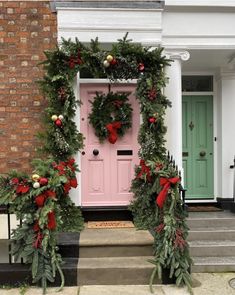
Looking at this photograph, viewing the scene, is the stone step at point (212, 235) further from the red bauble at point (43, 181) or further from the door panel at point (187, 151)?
the red bauble at point (43, 181)

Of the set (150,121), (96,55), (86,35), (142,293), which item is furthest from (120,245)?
(86,35)

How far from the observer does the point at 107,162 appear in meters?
6.14

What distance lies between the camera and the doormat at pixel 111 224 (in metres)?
5.68

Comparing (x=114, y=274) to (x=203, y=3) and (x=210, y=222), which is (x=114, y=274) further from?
(x=203, y=3)

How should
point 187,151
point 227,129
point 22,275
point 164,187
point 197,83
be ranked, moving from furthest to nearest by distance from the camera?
point 197,83 → point 187,151 → point 227,129 → point 164,187 → point 22,275

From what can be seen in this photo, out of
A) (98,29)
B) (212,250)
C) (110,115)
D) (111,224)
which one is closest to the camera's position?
(212,250)

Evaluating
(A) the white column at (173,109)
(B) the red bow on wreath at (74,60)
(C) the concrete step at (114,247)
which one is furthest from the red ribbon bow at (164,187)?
(B) the red bow on wreath at (74,60)

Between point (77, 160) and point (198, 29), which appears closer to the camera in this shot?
point (77, 160)

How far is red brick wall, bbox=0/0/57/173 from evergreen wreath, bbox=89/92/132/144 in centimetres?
103

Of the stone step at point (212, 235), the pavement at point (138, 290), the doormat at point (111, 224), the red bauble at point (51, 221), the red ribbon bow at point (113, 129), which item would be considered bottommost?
the pavement at point (138, 290)

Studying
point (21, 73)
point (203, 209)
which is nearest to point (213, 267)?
point (203, 209)

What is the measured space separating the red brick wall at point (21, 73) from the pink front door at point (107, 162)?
3.07 feet

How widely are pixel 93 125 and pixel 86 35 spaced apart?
1.39 m

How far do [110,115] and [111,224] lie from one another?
1688 millimetres
